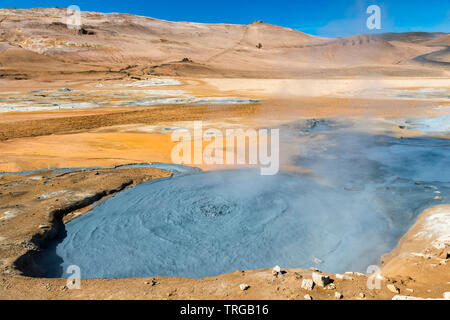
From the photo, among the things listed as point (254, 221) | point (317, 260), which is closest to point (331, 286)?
point (317, 260)

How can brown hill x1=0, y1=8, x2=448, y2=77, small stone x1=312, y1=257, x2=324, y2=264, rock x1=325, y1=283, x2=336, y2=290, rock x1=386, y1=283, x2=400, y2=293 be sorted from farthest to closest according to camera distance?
brown hill x1=0, y1=8, x2=448, y2=77 → small stone x1=312, y1=257, x2=324, y2=264 → rock x1=325, y1=283, x2=336, y2=290 → rock x1=386, y1=283, x2=400, y2=293

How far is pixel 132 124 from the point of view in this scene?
1466 cm

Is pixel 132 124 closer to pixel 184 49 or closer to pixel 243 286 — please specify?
pixel 243 286

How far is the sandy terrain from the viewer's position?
384 centimetres

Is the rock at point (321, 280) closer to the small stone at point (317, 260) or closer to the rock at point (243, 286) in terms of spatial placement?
the rock at point (243, 286)

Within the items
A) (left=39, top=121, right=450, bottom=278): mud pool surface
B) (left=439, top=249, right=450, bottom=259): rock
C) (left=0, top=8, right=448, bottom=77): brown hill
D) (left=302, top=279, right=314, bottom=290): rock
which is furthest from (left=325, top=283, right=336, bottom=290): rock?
(left=0, top=8, right=448, bottom=77): brown hill

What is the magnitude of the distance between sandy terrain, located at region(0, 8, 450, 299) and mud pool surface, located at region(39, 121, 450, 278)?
433 millimetres

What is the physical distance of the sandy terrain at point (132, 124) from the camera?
3842 millimetres

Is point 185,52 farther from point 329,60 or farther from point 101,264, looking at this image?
point 101,264

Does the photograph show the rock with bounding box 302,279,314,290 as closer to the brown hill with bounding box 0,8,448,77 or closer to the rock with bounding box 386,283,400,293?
the rock with bounding box 386,283,400,293

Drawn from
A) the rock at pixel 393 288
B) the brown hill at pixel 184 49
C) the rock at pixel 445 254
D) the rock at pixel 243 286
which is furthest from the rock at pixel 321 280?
the brown hill at pixel 184 49

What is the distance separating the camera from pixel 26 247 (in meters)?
4.88
